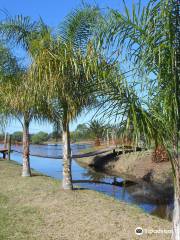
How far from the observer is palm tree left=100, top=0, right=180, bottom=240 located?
3346 mm

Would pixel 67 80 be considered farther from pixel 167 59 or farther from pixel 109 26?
pixel 167 59

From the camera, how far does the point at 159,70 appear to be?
3490 mm

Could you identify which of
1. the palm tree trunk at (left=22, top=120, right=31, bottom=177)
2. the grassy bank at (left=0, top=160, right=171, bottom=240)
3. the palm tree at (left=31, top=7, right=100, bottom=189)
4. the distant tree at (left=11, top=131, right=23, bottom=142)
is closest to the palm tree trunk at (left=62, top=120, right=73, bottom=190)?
the palm tree at (left=31, top=7, right=100, bottom=189)

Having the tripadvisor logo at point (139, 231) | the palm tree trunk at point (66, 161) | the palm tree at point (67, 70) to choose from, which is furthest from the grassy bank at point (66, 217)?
the palm tree at point (67, 70)

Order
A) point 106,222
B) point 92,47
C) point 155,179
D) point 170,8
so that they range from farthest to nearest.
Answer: point 155,179
point 106,222
point 92,47
point 170,8

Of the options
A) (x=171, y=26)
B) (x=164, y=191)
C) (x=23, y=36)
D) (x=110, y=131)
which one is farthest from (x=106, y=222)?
(x=164, y=191)

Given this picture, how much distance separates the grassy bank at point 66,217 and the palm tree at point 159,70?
1.68m

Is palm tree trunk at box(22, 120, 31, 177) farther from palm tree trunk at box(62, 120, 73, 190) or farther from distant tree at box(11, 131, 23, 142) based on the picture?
distant tree at box(11, 131, 23, 142)

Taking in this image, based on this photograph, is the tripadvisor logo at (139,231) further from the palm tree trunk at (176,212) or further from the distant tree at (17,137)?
the distant tree at (17,137)

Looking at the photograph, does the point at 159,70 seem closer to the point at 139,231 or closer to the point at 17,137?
the point at 139,231

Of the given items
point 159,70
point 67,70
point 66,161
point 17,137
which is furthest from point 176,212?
point 17,137

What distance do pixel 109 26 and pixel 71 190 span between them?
5169 mm

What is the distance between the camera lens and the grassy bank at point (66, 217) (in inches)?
192

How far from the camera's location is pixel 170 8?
3299 millimetres
